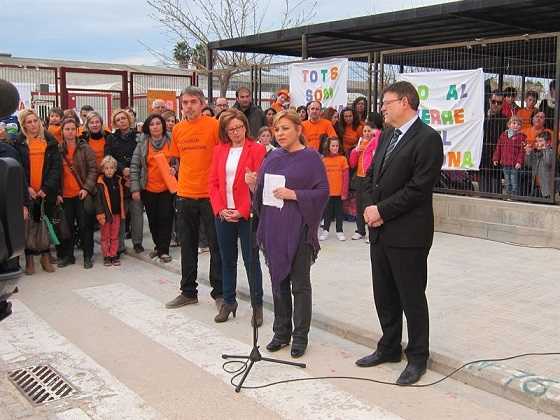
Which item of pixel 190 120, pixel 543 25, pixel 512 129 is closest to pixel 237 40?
pixel 543 25

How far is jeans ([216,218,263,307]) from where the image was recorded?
5629 millimetres

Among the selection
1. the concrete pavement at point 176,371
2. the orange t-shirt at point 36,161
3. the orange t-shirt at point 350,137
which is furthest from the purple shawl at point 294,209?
the orange t-shirt at point 350,137

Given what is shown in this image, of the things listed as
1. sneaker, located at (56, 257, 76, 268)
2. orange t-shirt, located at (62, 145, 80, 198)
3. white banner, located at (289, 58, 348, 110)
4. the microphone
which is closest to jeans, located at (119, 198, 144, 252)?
sneaker, located at (56, 257, 76, 268)

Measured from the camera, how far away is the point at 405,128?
14.4 feet

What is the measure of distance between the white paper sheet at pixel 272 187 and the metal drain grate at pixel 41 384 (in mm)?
1959

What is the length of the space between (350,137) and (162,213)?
3.72m

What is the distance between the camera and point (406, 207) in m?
4.30

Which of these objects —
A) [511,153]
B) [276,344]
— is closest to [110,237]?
[276,344]

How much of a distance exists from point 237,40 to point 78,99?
3798mm

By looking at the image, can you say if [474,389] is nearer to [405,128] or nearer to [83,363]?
[405,128]

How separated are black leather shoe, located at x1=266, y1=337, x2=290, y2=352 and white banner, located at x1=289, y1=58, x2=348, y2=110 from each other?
6868mm

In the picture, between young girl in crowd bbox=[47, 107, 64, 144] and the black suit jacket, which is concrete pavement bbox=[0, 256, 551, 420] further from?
young girl in crowd bbox=[47, 107, 64, 144]

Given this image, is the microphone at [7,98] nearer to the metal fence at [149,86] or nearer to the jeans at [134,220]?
the jeans at [134,220]

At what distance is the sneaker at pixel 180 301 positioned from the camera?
20.9ft
